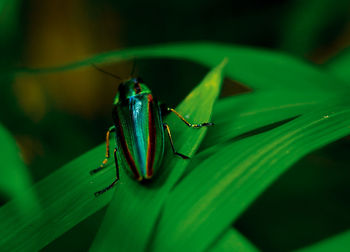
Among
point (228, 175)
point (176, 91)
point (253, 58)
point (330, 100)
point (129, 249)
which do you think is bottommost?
point (129, 249)

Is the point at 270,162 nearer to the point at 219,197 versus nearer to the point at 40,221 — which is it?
the point at 219,197

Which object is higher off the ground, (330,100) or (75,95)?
(75,95)

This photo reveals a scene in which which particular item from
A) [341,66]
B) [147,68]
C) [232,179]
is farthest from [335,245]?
[147,68]

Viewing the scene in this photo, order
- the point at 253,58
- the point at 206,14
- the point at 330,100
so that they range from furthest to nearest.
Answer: the point at 206,14
the point at 253,58
the point at 330,100

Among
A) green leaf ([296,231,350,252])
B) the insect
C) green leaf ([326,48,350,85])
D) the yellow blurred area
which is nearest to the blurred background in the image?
the yellow blurred area

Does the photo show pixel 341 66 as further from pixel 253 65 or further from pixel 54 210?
pixel 54 210

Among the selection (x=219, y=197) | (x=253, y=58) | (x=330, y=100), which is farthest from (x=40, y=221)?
(x=253, y=58)

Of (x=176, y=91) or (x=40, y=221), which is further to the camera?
(x=176, y=91)
